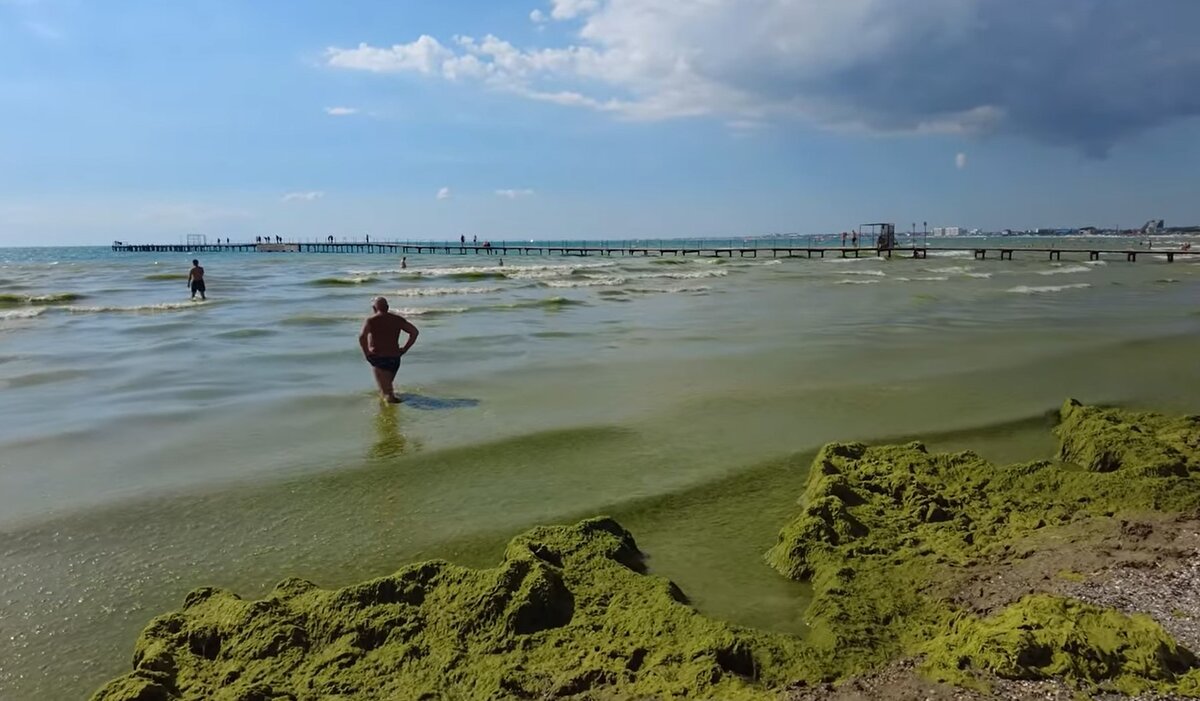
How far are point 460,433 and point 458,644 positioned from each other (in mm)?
5332

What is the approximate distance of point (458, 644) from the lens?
13.7 ft

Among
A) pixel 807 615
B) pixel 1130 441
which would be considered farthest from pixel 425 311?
pixel 807 615

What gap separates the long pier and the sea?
5340 cm

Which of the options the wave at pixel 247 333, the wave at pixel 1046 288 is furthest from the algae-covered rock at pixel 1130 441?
the wave at pixel 1046 288

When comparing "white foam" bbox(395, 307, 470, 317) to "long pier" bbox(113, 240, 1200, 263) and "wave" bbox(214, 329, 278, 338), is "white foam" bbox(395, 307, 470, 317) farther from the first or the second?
"long pier" bbox(113, 240, 1200, 263)

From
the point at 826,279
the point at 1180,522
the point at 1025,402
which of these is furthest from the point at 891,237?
the point at 1180,522

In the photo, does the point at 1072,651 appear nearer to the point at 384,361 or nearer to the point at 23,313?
the point at 384,361

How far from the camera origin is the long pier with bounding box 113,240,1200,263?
69194mm

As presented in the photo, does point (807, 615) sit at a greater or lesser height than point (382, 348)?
lesser

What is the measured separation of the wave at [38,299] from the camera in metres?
30.7

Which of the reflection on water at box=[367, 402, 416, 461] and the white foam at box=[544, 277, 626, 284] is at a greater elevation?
the white foam at box=[544, 277, 626, 284]

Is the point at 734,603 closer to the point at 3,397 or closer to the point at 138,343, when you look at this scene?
the point at 3,397

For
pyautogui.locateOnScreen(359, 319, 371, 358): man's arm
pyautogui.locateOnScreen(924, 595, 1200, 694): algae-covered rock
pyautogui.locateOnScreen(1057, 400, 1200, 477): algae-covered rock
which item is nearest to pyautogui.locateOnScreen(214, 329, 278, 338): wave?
pyautogui.locateOnScreen(359, 319, 371, 358): man's arm

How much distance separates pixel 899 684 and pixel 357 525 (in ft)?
14.8
